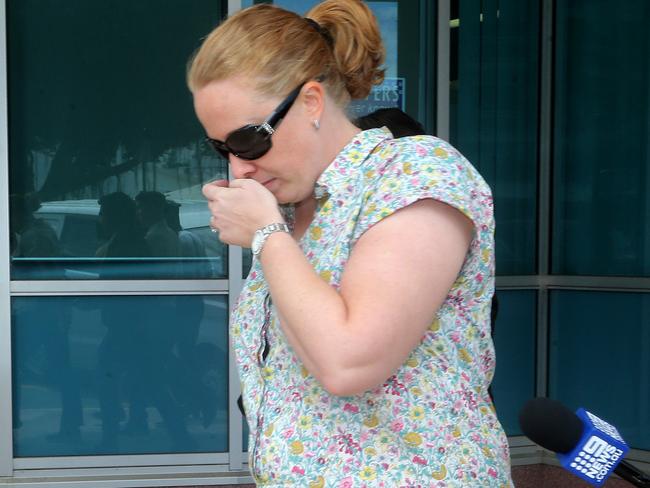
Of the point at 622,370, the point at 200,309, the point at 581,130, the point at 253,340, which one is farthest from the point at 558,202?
the point at 253,340

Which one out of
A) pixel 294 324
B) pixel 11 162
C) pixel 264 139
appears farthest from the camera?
pixel 11 162

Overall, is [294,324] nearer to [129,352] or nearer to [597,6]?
[129,352]

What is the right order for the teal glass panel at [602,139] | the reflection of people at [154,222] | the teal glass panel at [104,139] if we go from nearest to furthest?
the teal glass panel at [104,139]
the reflection of people at [154,222]
the teal glass panel at [602,139]

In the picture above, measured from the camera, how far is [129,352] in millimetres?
4930

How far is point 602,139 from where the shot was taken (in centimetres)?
520

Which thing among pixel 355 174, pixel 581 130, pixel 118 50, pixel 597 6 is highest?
pixel 597 6

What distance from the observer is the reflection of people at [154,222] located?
4.92 metres

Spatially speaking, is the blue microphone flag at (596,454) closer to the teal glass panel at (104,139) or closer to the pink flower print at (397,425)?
the pink flower print at (397,425)

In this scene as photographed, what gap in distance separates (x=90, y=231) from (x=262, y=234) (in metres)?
3.79

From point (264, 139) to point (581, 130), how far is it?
4.28 m

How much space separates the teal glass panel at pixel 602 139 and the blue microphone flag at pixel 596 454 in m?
4.21

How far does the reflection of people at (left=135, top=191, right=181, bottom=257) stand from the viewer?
16.1ft

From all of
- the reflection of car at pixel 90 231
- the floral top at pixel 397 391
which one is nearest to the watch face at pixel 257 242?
the floral top at pixel 397 391

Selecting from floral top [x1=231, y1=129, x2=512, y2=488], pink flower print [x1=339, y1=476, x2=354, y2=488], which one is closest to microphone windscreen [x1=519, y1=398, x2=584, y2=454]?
floral top [x1=231, y1=129, x2=512, y2=488]
